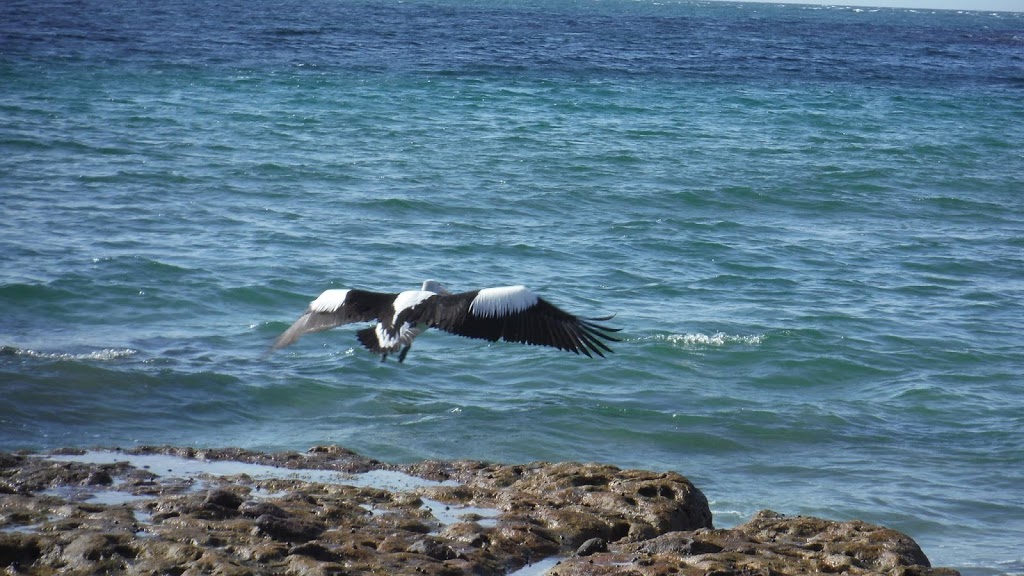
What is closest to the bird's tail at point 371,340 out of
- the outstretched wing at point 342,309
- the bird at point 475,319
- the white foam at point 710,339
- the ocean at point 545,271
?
the bird at point 475,319

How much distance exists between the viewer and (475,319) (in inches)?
299

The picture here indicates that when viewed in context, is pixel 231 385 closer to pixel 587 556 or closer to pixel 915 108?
pixel 587 556

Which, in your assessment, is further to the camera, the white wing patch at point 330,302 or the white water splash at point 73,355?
the white water splash at point 73,355

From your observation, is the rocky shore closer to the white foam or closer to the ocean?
the ocean

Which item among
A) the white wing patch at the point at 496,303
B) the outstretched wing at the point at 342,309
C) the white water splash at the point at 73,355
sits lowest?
the white water splash at the point at 73,355

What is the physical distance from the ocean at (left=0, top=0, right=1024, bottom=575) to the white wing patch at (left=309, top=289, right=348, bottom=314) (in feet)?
4.06

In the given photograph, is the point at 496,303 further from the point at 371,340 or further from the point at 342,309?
the point at 342,309

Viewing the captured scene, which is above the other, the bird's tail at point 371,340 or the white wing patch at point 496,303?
the white wing patch at point 496,303

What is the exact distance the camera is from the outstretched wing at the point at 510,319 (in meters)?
7.59

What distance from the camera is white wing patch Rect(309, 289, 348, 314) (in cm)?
795

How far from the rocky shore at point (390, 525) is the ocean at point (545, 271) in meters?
1.68

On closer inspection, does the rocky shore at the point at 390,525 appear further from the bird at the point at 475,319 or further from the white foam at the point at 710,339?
the white foam at the point at 710,339

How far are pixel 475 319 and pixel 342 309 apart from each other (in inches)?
37.4

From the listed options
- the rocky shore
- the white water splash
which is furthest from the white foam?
the rocky shore
